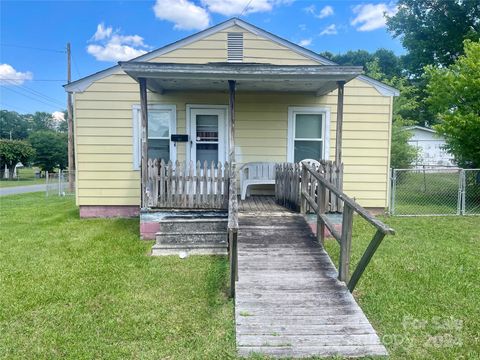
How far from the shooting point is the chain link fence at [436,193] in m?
7.72

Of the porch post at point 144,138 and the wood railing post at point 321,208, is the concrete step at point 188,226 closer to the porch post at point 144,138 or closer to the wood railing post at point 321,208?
the porch post at point 144,138

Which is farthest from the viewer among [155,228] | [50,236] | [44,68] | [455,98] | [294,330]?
[44,68]

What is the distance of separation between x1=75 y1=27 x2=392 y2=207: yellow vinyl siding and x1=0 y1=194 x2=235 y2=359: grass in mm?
1969

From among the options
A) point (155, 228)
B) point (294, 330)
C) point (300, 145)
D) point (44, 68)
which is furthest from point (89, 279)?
point (44, 68)

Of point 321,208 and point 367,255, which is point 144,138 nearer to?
point 321,208

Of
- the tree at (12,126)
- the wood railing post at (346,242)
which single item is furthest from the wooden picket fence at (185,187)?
the tree at (12,126)

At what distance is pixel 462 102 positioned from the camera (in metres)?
8.95

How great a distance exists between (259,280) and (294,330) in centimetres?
89

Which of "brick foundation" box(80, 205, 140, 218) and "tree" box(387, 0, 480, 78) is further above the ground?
"tree" box(387, 0, 480, 78)

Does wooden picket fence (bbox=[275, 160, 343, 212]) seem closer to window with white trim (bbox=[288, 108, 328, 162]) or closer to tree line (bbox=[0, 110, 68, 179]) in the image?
window with white trim (bbox=[288, 108, 328, 162])

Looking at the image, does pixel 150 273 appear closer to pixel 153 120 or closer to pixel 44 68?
pixel 153 120

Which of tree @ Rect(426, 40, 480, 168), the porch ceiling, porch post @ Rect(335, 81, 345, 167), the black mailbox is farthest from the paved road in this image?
tree @ Rect(426, 40, 480, 168)

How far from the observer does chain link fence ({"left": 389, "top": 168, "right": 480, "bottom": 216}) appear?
25.3ft

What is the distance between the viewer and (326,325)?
2863mm
